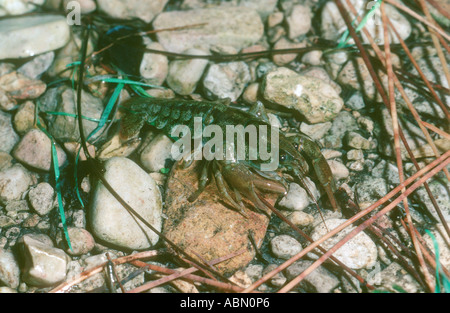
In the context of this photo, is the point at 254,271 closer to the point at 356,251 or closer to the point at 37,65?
the point at 356,251

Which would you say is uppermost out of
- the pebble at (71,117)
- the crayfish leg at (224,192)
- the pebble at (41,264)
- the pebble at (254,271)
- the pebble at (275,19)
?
the pebble at (275,19)

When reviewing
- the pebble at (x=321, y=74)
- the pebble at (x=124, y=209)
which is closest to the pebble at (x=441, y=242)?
the pebble at (x=321, y=74)

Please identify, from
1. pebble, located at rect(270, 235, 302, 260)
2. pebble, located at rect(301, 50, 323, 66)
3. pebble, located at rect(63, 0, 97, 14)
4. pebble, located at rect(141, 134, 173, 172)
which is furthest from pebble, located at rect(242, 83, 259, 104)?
pebble, located at rect(63, 0, 97, 14)

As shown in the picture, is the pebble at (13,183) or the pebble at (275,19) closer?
the pebble at (13,183)

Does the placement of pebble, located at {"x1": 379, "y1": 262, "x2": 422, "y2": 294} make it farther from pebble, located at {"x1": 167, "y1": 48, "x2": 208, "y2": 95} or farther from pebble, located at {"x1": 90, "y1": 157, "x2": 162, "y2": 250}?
pebble, located at {"x1": 167, "y1": 48, "x2": 208, "y2": 95}

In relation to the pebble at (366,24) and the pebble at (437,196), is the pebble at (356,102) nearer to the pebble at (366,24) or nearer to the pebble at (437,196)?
the pebble at (366,24)

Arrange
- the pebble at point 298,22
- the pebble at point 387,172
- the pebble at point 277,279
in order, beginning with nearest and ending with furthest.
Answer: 1. the pebble at point 277,279
2. the pebble at point 387,172
3. the pebble at point 298,22

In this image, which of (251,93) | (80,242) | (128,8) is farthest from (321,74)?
(80,242)
